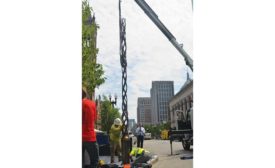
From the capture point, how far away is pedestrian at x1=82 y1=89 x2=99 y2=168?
2.67 metres

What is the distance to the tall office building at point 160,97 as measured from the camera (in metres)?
3.17

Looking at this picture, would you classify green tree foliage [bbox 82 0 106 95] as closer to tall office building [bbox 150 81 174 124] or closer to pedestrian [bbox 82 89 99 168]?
pedestrian [bbox 82 89 99 168]

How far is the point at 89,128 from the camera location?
2707mm

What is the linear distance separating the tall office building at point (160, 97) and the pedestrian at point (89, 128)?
25.5 inches

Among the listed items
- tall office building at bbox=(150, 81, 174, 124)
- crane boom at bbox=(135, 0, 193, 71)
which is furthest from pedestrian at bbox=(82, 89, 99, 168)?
crane boom at bbox=(135, 0, 193, 71)

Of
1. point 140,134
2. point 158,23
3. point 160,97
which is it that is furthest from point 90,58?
point 140,134

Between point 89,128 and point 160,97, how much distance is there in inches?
40.4

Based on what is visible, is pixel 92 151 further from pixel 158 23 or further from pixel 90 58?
pixel 158 23
